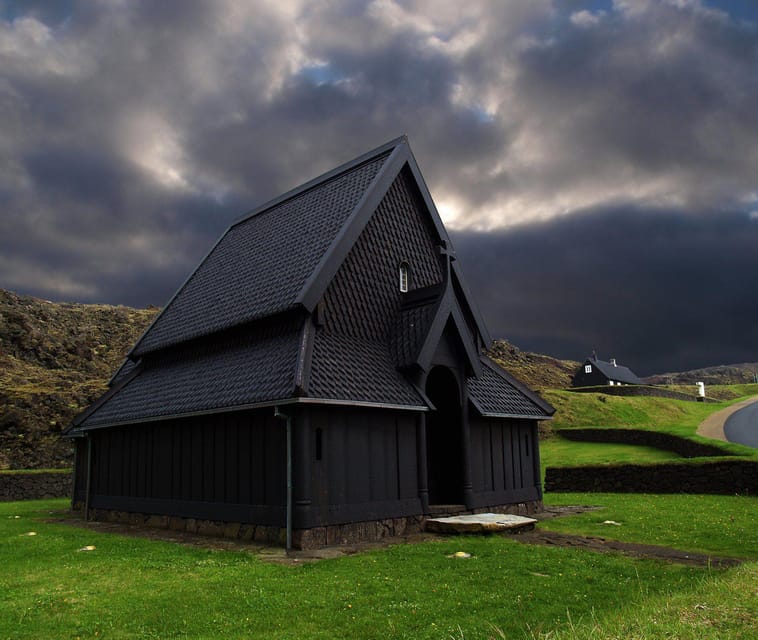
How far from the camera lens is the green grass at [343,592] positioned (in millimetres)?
7332

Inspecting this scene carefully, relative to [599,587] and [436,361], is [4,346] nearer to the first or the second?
[436,361]

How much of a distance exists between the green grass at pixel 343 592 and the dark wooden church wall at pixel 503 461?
5340 mm

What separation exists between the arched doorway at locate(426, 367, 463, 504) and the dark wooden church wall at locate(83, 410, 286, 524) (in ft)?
18.0

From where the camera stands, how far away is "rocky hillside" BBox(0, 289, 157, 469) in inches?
1310

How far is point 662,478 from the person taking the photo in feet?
76.1

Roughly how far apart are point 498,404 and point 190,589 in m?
11.8

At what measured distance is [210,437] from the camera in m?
16.3

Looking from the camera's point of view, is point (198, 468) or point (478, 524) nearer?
point (478, 524)

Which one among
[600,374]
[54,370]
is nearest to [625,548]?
[54,370]

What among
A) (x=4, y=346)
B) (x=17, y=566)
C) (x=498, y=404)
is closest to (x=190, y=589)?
(x=17, y=566)

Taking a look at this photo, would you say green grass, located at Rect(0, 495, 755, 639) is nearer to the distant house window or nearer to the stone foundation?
the stone foundation

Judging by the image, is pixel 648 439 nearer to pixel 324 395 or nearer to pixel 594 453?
pixel 594 453

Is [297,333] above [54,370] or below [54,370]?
below

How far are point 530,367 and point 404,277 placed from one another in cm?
8766
